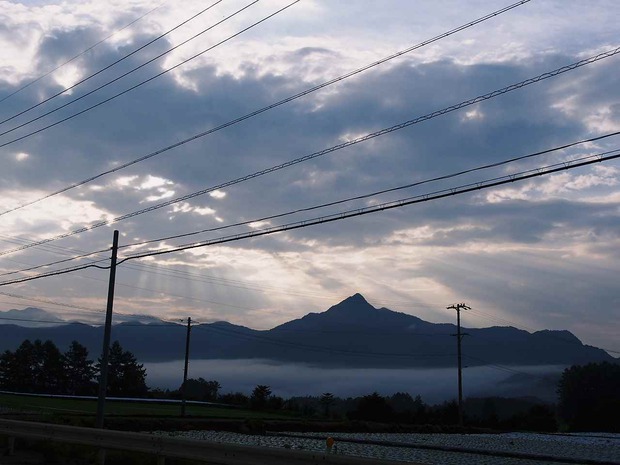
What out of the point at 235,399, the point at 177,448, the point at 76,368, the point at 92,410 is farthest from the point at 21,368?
the point at 177,448

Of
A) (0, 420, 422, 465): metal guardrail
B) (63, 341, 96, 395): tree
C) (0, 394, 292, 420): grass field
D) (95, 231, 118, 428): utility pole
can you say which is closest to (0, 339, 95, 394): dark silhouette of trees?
(63, 341, 96, 395): tree

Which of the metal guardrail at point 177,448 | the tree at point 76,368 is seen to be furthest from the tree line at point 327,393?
the metal guardrail at point 177,448

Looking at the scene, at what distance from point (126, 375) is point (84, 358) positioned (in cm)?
1124

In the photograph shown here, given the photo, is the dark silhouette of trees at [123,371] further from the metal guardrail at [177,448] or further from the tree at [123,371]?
the metal guardrail at [177,448]

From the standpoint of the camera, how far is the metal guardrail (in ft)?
51.7

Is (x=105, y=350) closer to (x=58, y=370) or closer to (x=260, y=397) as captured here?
(x=260, y=397)

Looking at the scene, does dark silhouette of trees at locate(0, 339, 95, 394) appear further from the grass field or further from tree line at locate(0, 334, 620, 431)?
the grass field

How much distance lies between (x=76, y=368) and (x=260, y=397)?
63.2 meters

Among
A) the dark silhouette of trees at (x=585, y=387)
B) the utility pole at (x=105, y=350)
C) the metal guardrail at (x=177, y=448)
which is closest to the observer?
the metal guardrail at (x=177, y=448)

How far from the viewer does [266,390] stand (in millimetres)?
116125

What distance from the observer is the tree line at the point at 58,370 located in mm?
153500

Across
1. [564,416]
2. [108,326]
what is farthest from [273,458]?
[564,416]

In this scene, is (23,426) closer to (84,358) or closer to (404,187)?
(404,187)

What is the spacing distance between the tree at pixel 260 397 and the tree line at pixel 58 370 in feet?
138
